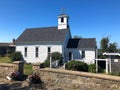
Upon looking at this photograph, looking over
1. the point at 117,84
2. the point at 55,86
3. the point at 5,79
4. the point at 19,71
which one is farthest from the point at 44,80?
the point at 117,84

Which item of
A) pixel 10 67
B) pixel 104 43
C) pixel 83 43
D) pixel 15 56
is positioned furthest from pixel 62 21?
pixel 10 67

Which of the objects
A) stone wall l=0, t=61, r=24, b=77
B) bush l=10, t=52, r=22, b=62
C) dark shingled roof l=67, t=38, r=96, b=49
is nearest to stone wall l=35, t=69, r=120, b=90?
stone wall l=0, t=61, r=24, b=77

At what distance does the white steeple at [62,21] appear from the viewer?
2562 centimetres

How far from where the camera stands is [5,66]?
10.3m

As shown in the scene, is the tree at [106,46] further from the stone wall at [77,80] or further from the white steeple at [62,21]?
the stone wall at [77,80]

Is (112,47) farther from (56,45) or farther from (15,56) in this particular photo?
(15,56)

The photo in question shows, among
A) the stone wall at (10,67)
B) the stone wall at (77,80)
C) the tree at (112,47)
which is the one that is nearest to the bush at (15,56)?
the stone wall at (10,67)

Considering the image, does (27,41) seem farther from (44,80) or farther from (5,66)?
(44,80)

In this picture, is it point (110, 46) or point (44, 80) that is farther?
point (110, 46)

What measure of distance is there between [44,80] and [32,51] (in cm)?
1693

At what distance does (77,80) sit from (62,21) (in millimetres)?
18900

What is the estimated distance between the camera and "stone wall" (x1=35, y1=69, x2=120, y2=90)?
23.2 feet

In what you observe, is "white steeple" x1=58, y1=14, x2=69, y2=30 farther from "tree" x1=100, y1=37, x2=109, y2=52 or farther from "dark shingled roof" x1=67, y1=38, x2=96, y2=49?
"tree" x1=100, y1=37, x2=109, y2=52

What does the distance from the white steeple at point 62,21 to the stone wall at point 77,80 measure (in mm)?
17001
